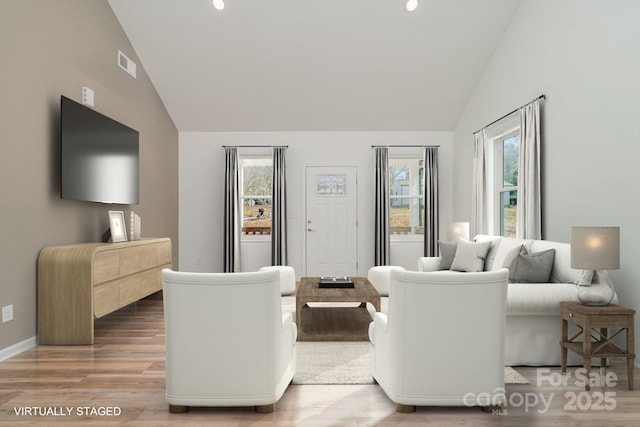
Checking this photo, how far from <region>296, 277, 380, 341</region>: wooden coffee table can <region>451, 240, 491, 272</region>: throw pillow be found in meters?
1.12

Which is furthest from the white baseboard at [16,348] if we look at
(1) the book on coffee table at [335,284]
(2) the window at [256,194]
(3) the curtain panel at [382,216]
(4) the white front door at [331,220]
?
(3) the curtain panel at [382,216]

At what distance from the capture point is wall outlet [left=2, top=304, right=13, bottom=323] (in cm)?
356

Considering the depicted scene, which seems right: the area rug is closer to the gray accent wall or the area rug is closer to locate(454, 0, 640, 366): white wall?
locate(454, 0, 640, 366): white wall

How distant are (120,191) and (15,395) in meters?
2.88

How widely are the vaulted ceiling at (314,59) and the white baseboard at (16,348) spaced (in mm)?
3820

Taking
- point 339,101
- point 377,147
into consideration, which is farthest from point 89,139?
point 377,147

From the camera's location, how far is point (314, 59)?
21.0ft

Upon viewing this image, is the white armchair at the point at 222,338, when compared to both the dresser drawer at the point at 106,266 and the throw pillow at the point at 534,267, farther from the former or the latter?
the throw pillow at the point at 534,267

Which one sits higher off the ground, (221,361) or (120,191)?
(120,191)

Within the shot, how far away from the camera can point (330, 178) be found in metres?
7.93

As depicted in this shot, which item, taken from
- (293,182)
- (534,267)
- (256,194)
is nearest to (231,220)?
(256,194)

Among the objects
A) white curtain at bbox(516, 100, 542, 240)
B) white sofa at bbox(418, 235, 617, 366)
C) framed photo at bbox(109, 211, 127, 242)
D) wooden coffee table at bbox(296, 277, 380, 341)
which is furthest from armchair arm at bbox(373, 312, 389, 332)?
framed photo at bbox(109, 211, 127, 242)

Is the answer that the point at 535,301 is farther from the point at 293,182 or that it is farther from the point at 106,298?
the point at 293,182

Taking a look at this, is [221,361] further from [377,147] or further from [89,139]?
[377,147]
